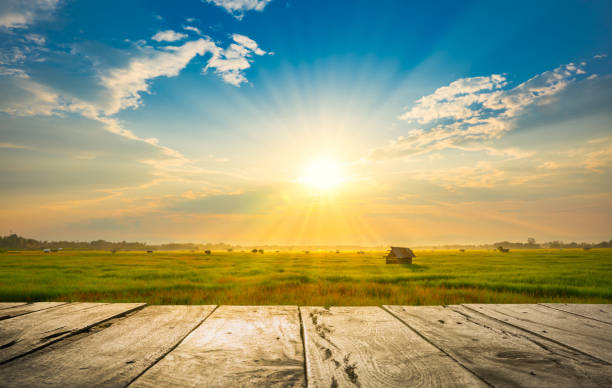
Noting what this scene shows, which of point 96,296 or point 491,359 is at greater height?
point 491,359

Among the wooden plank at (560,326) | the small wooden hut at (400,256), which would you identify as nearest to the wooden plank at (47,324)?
the wooden plank at (560,326)

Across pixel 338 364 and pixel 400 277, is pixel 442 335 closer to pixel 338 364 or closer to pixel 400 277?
pixel 338 364

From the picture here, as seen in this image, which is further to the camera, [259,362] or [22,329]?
[22,329]

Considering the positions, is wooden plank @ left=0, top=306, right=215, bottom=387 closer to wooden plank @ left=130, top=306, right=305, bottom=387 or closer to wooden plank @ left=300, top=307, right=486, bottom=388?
wooden plank @ left=130, top=306, right=305, bottom=387

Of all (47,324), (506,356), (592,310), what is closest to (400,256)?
(592,310)

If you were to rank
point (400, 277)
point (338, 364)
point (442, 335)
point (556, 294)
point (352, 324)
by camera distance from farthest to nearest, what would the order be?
point (400, 277)
point (556, 294)
point (352, 324)
point (442, 335)
point (338, 364)

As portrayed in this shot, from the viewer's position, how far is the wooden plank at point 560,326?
1696 millimetres

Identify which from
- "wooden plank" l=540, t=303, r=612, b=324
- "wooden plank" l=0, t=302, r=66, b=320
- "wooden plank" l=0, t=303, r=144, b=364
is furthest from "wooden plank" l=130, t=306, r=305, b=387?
"wooden plank" l=540, t=303, r=612, b=324

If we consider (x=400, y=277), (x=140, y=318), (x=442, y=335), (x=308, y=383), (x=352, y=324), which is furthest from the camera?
(x=400, y=277)

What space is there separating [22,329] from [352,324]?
7.19 feet

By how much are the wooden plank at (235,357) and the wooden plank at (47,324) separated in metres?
0.79

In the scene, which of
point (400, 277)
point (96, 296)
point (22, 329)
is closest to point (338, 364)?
point (22, 329)

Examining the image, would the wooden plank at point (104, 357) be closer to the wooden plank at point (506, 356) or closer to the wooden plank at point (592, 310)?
the wooden plank at point (506, 356)

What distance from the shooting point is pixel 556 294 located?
1195 cm
